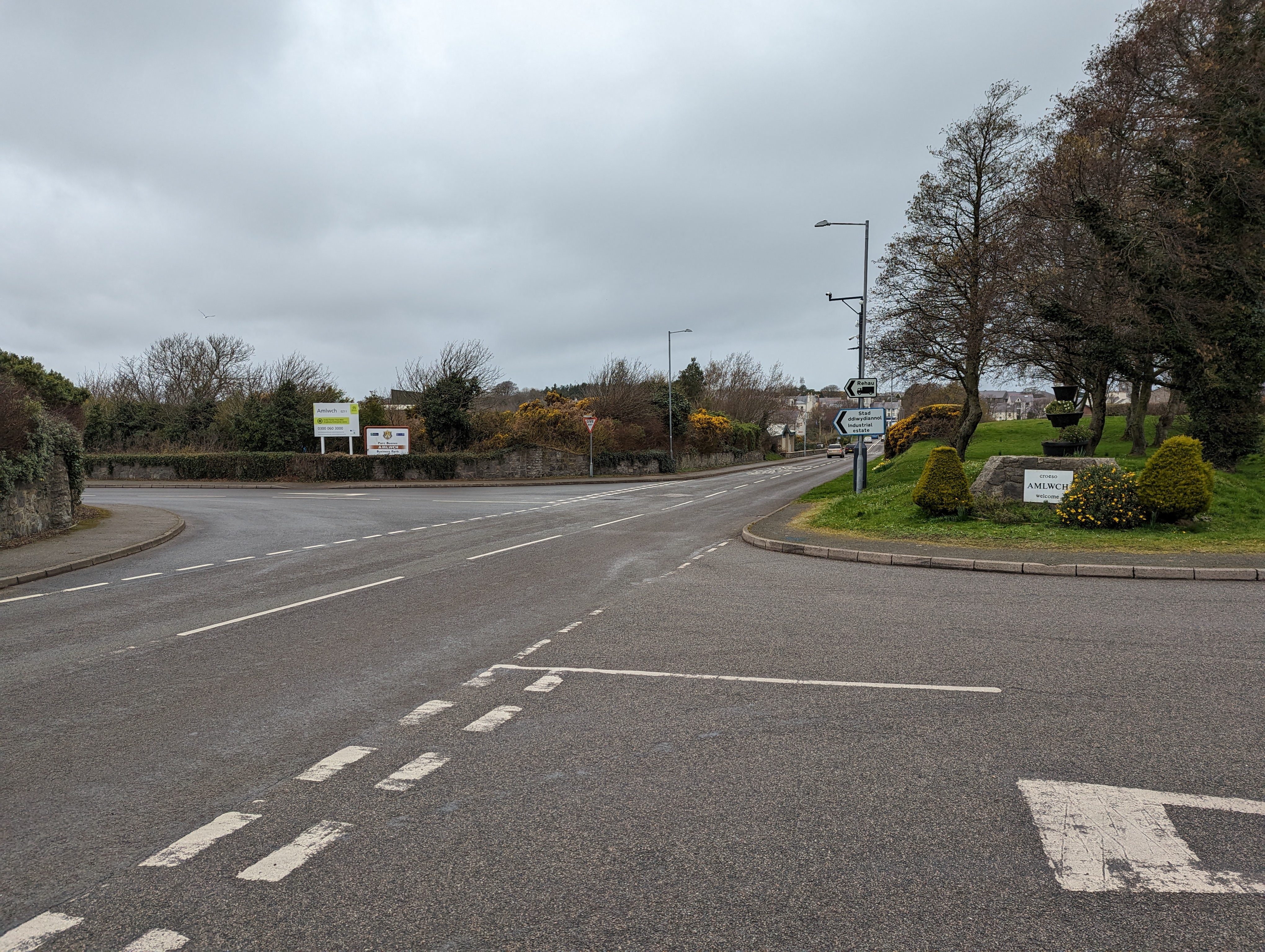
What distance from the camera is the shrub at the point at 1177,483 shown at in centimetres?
1362

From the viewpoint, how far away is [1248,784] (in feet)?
12.8

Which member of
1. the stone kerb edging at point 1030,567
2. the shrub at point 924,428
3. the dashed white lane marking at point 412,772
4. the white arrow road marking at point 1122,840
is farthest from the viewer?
the shrub at point 924,428

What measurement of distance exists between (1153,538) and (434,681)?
1255cm

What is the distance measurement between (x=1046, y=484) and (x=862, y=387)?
24.0ft

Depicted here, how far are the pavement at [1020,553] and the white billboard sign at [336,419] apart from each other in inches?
1166

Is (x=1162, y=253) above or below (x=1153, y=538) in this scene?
above

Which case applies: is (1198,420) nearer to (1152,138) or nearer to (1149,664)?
(1152,138)

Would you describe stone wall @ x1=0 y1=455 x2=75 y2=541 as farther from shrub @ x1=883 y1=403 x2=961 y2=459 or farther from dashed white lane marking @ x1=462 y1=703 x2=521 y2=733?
shrub @ x1=883 y1=403 x2=961 y2=459

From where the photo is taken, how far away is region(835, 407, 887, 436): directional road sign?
68.6 feet

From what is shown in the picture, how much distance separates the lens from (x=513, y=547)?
47.8 ft

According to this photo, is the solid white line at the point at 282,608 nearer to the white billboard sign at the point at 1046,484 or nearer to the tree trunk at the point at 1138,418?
the white billboard sign at the point at 1046,484

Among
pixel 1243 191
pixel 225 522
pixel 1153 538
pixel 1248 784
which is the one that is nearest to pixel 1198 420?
pixel 1243 191

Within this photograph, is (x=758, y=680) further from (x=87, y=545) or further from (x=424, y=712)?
(x=87, y=545)

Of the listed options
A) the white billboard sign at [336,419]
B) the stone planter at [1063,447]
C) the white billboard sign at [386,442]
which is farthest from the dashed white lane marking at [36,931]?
the white billboard sign at [336,419]
